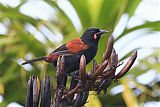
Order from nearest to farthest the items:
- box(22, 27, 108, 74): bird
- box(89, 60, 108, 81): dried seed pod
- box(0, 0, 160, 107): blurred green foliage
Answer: box(89, 60, 108, 81): dried seed pod < box(22, 27, 108, 74): bird < box(0, 0, 160, 107): blurred green foliage

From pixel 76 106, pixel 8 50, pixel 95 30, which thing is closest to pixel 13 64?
pixel 8 50

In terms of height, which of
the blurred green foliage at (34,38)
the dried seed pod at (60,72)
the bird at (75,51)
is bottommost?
the dried seed pod at (60,72)

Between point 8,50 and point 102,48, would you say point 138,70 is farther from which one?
point 8,50

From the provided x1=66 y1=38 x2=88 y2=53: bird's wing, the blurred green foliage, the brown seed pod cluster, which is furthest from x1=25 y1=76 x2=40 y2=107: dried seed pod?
the blurred green foliage

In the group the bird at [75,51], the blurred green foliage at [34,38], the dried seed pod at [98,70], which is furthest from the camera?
the blurred green foliage at [34,38]

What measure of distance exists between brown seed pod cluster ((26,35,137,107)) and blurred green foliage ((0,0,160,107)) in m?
1.43

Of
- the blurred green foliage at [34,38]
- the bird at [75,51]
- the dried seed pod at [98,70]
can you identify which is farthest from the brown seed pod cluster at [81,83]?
the blurred green foliage at [34,38]

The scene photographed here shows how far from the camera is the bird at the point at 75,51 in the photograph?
1.41 meters

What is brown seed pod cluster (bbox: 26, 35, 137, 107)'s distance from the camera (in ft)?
3.69

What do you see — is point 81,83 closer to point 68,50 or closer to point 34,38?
point 68,50

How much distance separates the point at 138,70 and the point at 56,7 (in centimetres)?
58

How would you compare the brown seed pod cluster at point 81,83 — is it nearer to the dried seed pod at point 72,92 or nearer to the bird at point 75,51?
the dried seed pod at point 72,92

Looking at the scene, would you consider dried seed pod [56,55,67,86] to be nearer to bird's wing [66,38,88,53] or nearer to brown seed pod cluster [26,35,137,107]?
brown seed pod cluster [26,35,137,107]

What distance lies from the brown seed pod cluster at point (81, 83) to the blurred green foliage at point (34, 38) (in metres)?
1.43
